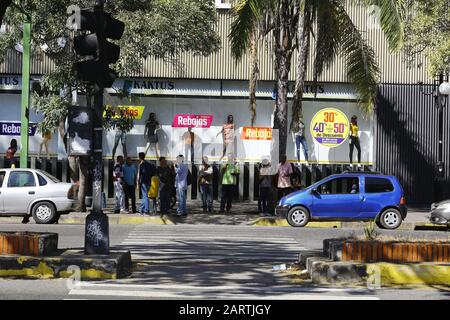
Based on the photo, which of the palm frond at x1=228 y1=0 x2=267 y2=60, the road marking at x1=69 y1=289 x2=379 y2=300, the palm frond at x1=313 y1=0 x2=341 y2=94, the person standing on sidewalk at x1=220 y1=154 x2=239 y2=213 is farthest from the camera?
the person standing on sidewalk at x1=220 y1=154 x2=239 y2=213

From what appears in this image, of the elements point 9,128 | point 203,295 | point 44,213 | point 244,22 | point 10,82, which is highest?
point 10,82

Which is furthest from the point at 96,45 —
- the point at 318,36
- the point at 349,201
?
the point at 349,201

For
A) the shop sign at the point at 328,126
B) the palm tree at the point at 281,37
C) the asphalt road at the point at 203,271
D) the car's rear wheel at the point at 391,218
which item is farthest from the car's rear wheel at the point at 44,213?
Result: the shop sign at the point at 328,126

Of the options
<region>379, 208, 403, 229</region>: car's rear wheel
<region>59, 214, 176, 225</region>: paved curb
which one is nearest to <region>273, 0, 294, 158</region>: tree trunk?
<region>379, 208, 403, 229</region>: car's rear wheel

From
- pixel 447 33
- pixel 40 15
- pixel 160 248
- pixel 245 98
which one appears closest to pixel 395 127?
pixel 245 98

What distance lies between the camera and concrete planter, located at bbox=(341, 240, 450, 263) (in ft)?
45.4

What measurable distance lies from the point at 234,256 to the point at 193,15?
417 inches

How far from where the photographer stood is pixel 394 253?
1386 cm

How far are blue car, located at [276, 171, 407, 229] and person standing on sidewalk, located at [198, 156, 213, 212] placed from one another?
3.36 m

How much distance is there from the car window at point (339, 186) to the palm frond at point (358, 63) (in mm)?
3779

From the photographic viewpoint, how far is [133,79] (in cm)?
3444

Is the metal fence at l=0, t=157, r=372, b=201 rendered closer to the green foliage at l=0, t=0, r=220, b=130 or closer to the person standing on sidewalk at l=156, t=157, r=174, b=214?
the person standing on sidewalk at l=156, t=157, r=174, b=214

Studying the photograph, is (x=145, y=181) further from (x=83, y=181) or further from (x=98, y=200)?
(x=98, y=200)

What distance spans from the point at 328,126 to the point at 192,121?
5.26 metres
